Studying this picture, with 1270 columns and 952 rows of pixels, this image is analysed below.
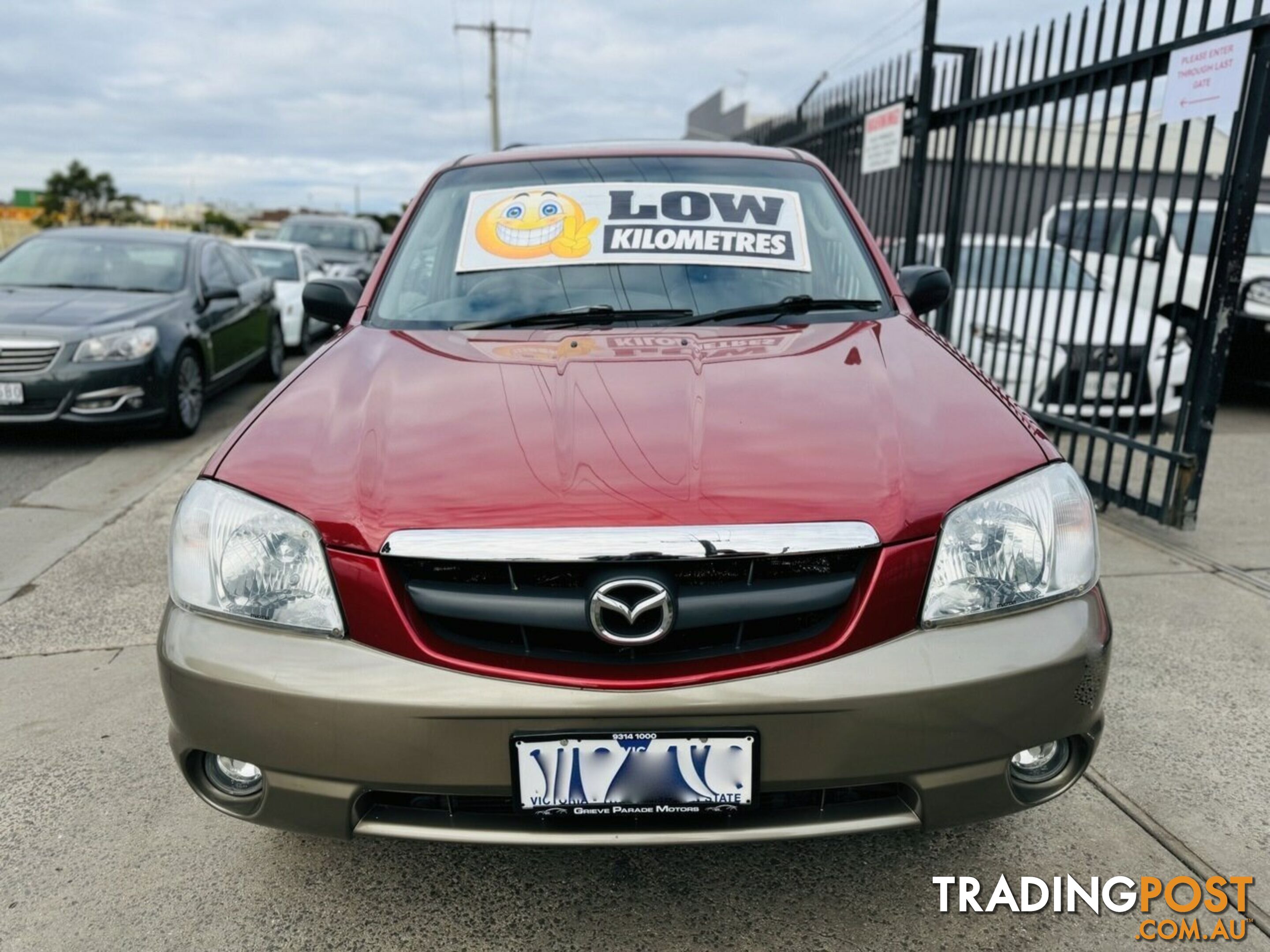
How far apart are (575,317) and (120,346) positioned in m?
4.60

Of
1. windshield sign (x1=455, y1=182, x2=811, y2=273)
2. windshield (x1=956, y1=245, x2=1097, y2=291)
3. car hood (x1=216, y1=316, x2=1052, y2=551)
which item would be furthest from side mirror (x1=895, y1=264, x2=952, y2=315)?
windshield (x1=956, y1=245, x2=1097, y2=291)

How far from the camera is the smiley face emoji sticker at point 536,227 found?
270cm

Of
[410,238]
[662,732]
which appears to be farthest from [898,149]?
[662,732]

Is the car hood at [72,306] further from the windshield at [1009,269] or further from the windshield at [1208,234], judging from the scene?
the windshield at [1208,234]

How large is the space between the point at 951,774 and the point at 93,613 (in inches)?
123

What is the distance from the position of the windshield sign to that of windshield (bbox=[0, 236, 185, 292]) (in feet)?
16.2

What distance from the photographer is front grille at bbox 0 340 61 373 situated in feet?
18.5

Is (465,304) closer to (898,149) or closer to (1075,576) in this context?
(1075,576)

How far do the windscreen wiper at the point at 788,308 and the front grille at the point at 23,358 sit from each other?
487cm

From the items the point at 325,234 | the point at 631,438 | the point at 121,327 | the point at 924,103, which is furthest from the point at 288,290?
the point at 631,438

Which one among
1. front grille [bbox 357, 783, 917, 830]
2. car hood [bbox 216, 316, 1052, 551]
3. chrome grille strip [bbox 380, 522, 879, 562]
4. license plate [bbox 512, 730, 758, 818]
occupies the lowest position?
front grille [bbox 357, 783, 917, 830]

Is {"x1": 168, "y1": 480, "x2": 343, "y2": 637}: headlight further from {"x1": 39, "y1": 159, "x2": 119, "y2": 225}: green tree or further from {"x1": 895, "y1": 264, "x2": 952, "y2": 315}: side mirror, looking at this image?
{"x1": 39, "y1": 159, "x2": 119, "y2": 225}: green tree

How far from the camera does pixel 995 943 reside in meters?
1.85

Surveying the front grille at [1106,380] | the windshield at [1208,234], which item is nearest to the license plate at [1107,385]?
the front grille at [1106,380]
